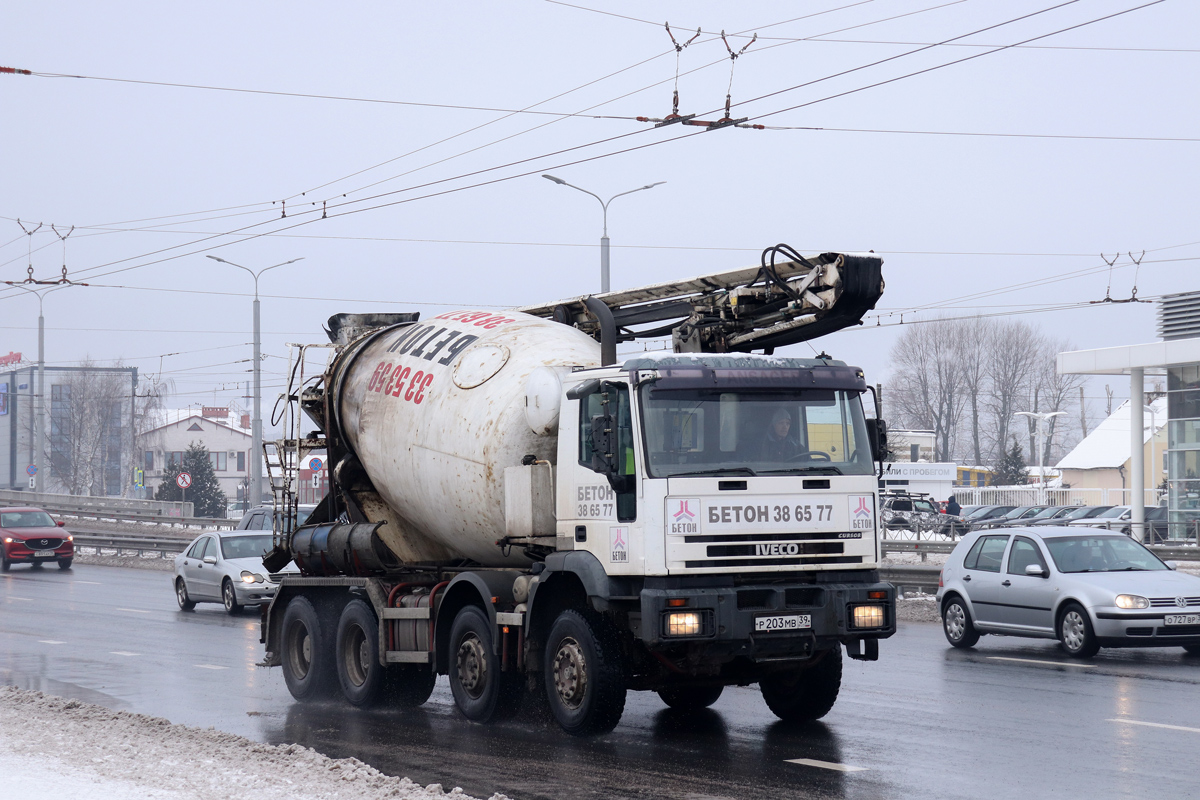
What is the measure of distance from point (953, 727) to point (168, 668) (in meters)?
8.86

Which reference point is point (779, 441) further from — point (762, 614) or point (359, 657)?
point (359, 657)

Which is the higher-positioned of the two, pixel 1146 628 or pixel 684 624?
pixel 684 624

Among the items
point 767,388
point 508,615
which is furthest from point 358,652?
point 767,388

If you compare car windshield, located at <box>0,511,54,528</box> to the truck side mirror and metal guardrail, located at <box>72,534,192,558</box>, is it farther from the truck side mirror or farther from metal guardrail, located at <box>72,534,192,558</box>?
the truck side mirror

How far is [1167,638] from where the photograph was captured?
46.8 feet

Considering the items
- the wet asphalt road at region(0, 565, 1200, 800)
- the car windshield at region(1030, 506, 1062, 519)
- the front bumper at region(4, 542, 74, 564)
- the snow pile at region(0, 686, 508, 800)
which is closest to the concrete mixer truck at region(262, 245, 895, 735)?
the wet asphalt road at region(0, 565, 1200, 800)

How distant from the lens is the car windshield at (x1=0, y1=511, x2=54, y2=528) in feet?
121

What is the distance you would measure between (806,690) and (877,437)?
2122mm

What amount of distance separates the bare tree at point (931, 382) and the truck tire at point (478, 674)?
83605 millimetres

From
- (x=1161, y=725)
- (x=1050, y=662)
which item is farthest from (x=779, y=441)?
(x=1050, y=662)

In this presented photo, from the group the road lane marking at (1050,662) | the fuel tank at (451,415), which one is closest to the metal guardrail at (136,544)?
the fuel tank at (451,415)

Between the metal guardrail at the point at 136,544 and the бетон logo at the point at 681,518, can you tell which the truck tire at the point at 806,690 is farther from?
the metal guardrail at the point at 136,544

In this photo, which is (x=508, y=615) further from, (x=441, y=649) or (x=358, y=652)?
(x=358, y=652)

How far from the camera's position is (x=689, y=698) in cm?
1160
